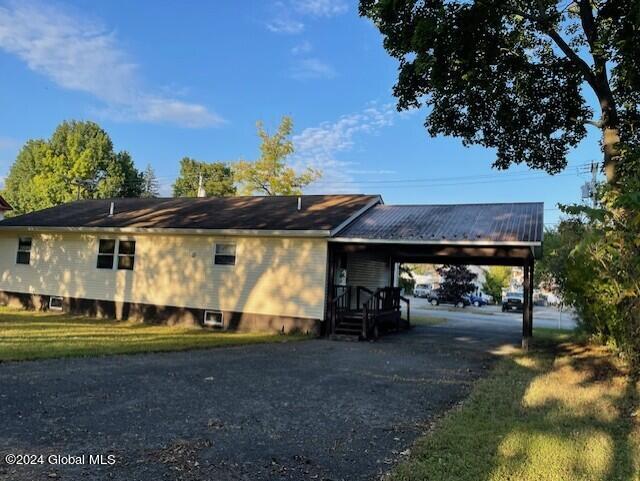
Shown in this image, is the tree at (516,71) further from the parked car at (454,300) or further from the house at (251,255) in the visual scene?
the parked car at (454,300)

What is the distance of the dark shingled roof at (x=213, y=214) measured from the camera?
14797 mm

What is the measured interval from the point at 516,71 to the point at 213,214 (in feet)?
32.6

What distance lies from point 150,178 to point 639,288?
8377cm

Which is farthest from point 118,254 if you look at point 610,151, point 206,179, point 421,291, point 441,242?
point 421,291

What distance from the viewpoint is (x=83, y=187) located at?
42938mm

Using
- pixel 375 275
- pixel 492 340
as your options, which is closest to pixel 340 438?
pixel 492 340

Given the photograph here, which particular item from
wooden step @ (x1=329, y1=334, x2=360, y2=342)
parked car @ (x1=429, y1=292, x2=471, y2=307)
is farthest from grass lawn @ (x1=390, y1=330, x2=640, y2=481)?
parked car @ (x1=429, y1=292, x2=471, y2=307)

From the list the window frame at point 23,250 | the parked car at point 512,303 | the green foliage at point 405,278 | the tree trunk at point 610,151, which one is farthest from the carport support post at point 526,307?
the parked car at point 512,303

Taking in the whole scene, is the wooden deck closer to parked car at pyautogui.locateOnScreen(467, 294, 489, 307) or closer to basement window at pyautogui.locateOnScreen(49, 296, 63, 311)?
basement window at pyautogui.locateOnScreen(49, 296, 63, 311)

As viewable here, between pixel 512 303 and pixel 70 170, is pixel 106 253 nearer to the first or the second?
pixel 70 170

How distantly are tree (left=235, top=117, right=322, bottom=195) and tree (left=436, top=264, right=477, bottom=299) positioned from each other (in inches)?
526

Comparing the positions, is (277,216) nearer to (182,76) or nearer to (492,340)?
(492,340)

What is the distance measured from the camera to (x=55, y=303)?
672 inches

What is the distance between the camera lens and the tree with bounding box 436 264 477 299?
38.9 m
